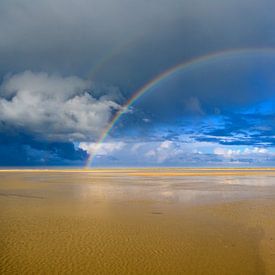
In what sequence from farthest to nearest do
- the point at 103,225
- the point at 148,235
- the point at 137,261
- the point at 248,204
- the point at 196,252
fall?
the point at 248,204 < the point at 103,225 < the point at 148,235 < the point at 196,252 < the point at 137,261

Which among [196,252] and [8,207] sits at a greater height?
[8,207]

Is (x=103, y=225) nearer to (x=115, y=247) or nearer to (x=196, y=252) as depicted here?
(x=115, y=247)

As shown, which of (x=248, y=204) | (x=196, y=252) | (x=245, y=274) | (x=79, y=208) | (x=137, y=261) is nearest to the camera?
(x=245, y=274)

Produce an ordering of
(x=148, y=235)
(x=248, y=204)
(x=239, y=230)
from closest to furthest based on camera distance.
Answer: (x=148, y=235) → (x=239, y=230) → (x=248, y=204)

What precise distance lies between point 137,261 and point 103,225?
5537mm

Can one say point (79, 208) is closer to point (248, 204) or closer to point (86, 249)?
point (86, 249)

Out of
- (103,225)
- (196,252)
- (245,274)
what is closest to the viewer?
(245,274)

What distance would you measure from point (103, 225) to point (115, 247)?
3.81 metres

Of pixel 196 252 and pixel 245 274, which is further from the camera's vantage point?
pixel 196 252

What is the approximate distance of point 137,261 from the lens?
32.0 ft

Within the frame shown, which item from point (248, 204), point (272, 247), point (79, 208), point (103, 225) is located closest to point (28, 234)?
point (103, 225)

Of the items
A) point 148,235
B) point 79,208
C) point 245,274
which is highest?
point 79,208

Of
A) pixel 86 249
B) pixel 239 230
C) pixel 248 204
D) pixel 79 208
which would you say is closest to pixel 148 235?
pixel 86 249

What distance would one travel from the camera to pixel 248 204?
21672mm
